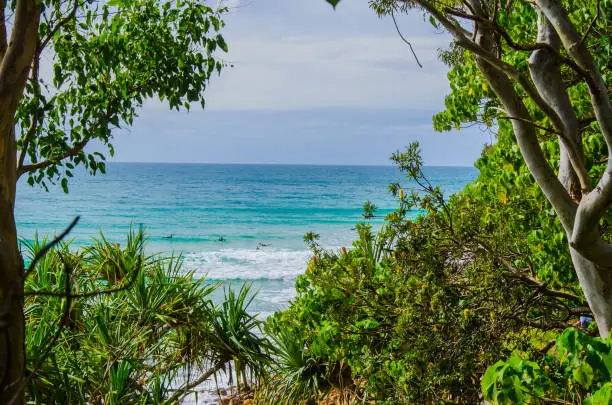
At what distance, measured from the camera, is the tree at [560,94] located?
293cm

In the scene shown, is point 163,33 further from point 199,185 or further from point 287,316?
point 199,185

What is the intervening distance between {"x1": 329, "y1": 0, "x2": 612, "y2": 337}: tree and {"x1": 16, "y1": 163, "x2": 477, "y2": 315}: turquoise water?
9521mm

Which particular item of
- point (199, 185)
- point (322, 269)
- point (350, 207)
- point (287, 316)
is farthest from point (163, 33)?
point (199, 185)

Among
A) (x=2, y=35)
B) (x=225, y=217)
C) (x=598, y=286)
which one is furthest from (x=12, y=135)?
(x=225, y=217)

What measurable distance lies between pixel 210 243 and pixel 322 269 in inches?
1038

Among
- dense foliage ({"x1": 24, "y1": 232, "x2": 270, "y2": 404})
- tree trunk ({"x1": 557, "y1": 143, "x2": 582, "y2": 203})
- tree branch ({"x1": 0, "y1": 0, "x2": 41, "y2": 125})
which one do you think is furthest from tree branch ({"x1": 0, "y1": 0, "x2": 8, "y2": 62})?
tree trunk ({"x1": 557, "y1": 143, "x2": 582, "y2": 203})

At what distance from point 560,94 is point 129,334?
15.2 ft

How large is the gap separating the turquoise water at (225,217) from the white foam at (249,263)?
1.4 inches

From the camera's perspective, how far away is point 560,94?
3.49 m

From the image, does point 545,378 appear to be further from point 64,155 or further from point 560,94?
point 64,155

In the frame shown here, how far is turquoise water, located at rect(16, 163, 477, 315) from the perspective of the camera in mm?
23562

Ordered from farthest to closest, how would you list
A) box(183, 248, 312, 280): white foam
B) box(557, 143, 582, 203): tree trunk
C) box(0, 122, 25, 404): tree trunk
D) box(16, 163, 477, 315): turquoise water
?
1. box(16, 163, 477, 315): turquoise water
2. box(183, 248, 312, 280): white foam
3. box(557, 143, 582, 203): tree trunk
4. box(0, 122, 25, 404): tree trunk

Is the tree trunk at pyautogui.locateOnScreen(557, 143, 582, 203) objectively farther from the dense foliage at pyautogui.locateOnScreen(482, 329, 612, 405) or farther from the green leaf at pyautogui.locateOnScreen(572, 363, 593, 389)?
the green leaf at pyautogui.locateOnScreen(572, 363, 593, 389)

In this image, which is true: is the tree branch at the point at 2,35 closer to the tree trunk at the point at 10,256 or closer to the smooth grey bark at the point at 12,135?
the smooth grey bark at the point at 12,135
